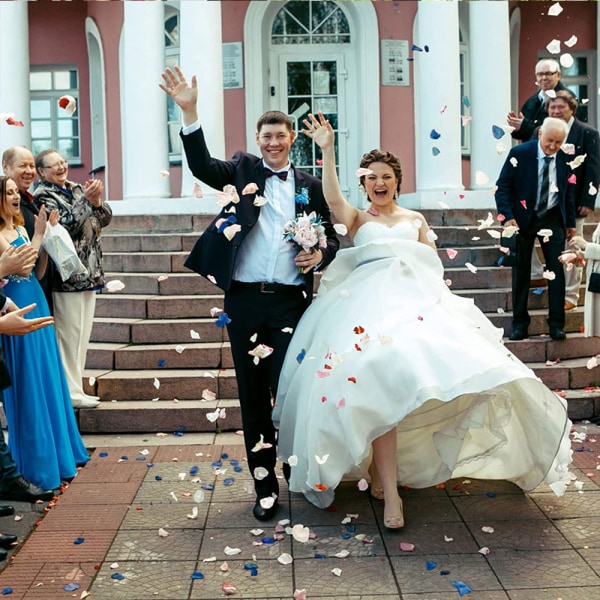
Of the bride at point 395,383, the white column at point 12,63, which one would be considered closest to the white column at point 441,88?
the white column at point 12,63

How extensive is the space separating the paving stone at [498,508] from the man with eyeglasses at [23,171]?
318 cm

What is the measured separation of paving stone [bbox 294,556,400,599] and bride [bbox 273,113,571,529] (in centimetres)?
40

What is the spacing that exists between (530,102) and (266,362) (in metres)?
4.80

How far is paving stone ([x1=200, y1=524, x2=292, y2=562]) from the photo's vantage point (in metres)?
4.27

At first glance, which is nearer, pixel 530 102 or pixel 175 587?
pixel 175 587

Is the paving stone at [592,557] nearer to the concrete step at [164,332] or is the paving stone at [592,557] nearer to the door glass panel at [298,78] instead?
the concrete step at [164,332]

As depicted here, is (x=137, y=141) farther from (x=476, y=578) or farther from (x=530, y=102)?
(x=476, y=578)

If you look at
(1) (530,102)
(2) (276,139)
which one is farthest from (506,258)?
(2) (276,139)

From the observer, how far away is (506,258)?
8414 mm

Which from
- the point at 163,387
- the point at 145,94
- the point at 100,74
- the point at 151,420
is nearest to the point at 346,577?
the point at 151,420

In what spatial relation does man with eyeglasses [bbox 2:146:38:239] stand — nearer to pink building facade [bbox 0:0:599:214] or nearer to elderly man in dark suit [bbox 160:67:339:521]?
elderly man in dark suit [bbox 160:67:339:521]

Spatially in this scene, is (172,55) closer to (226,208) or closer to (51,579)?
(226,208)

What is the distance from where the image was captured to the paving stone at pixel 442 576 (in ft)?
12.6

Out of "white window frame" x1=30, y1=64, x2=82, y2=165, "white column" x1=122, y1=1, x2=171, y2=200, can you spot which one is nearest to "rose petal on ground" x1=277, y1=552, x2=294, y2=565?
"white column" x1=122, y1=1, x2=171, y2=200
